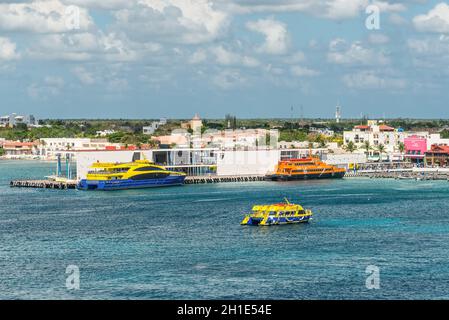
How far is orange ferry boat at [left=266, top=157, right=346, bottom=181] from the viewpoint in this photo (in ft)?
244

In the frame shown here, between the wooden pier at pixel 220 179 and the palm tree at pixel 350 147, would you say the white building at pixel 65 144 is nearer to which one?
the palm tree at pixel 350 147

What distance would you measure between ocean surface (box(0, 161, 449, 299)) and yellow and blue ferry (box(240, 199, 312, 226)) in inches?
24.5

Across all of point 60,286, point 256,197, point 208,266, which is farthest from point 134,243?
point 256,197

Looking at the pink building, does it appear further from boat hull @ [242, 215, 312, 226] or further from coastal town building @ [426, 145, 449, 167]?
boat hull @ [242, 215, 312, 226]

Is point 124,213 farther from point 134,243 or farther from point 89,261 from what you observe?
point 89,261

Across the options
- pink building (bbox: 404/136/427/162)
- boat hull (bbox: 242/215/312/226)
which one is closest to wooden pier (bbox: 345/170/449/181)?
pink building (bbox: 404/136/427/162)

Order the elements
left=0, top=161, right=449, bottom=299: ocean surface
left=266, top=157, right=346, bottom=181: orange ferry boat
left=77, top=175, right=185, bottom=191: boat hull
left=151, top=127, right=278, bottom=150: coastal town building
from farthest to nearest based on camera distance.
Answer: left=151, top=127, right=278, bottom=150: coastal town building < left=266, top=157, right=346, bottom=181: orange ferry boat < left=77, top=175, right=185, bottom=191: boat hull < left=0, top=161, right=449, bottom=299: ocean surface

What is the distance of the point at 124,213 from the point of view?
44.7 metres

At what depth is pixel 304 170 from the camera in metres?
75.1

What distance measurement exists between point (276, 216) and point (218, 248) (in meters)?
8.27

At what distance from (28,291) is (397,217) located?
23116 mm

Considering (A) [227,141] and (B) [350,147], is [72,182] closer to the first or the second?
(A) [227,141]

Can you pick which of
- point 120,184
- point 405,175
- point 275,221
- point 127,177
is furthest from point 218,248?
point 405,175
